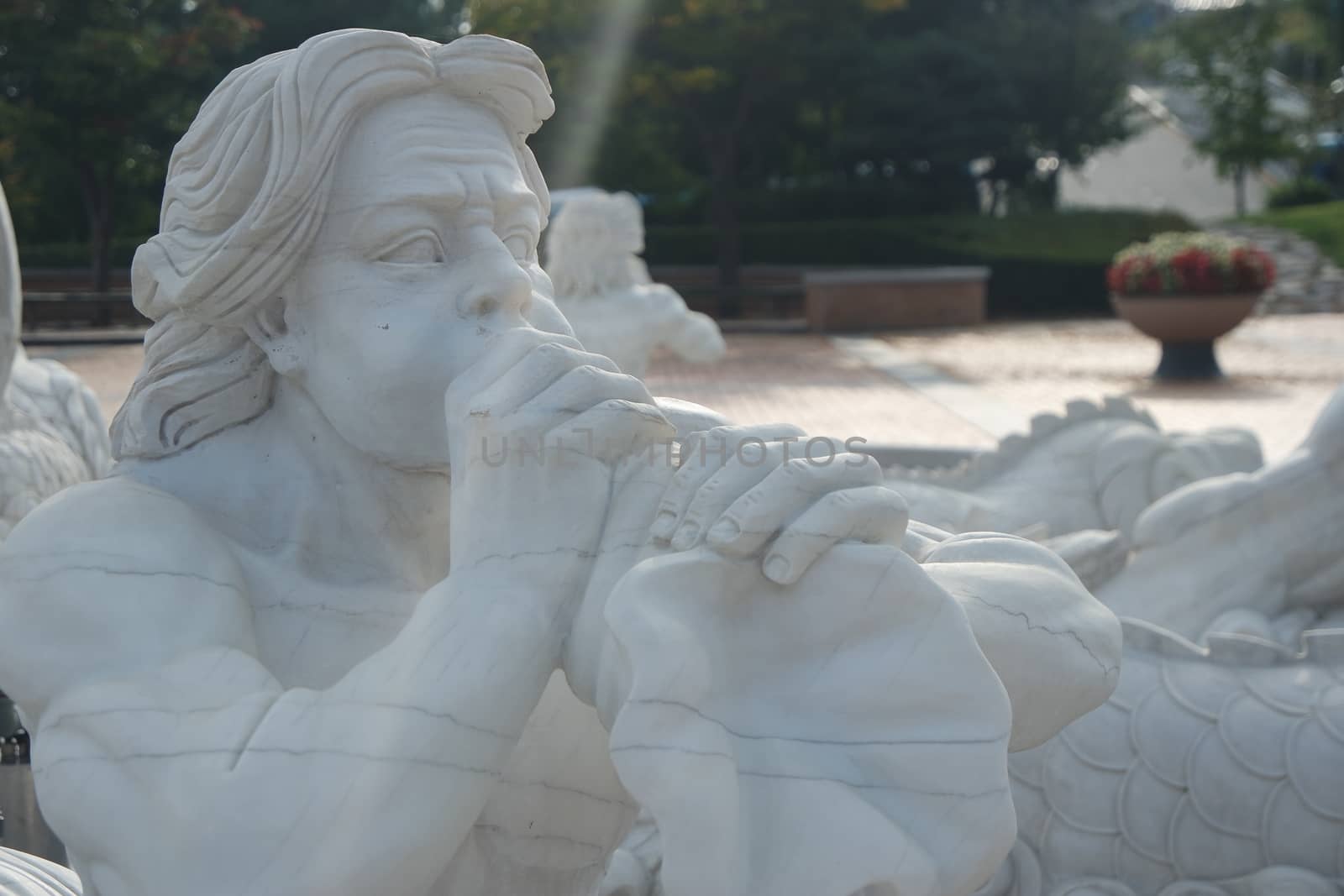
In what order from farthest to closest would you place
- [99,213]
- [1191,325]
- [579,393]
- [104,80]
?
1. [99,213]
2. [104,80]
3. [1191,325]
4. [579,393]

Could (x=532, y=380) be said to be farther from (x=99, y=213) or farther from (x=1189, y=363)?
(x=99, y=213)

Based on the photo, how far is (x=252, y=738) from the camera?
147cm

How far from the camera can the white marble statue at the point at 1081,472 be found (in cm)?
473

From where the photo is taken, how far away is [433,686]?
4.84ft

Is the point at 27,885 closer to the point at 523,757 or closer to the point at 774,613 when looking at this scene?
the point at 523,757

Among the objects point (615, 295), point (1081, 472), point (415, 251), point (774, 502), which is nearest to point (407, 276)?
point (415, 251)

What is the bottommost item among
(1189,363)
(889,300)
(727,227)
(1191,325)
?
(1189,363)

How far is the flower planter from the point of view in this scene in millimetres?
15086

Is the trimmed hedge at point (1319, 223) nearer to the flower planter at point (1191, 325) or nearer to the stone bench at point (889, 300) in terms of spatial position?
the stone bench at point (889, 300)

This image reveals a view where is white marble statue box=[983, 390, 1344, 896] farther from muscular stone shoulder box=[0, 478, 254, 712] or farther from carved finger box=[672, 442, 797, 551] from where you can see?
muscular stone shoulder box=[0, 478, 254, 712]

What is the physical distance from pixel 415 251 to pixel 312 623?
0.46m

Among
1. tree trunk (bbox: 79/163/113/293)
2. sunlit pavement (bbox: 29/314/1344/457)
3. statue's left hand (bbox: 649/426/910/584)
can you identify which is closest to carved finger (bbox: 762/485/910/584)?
statue's left hand (bbox: 649/426/910/584)

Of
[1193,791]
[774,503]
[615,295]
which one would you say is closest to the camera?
[774,503]

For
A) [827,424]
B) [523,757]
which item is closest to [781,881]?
[523,757]
